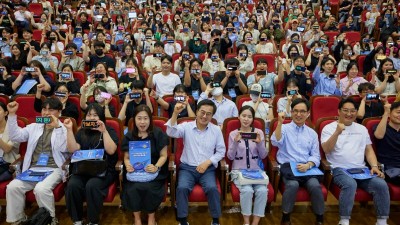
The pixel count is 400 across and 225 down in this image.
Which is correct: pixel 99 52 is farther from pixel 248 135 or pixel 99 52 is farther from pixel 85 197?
pixel 248 135

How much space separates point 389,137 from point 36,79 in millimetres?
3491

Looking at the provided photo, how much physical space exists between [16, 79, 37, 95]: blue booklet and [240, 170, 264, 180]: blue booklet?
2.45m

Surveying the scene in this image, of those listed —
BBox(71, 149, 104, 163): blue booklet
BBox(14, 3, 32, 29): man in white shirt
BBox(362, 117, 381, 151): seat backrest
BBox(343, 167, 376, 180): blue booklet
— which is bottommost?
BBox(343, 167, 376, 180): blue booklet

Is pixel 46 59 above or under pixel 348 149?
above

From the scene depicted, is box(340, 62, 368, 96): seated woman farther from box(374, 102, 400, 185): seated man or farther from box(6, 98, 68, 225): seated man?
box(6, 98, 68, 225): seated man

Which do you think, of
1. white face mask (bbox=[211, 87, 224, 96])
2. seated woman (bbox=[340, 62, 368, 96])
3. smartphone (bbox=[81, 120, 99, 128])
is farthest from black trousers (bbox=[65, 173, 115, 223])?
seated woman (bbox=[340, 62, 368, 96])

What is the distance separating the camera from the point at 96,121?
2424mm

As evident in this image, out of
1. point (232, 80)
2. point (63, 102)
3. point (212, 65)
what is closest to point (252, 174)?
point (232, 80)

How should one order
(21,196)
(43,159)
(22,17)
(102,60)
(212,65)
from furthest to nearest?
1. (22,17)
2. (102,60)
3. (212,65)
4. (43,159)
5. (21,196)

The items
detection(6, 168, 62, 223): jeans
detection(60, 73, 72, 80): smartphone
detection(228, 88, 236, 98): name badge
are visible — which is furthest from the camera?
detection(228, 88, 236, 98): name badge

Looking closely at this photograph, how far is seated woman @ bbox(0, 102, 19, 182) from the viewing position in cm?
254

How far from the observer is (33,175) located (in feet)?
8.11

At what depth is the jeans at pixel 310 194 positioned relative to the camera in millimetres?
2377

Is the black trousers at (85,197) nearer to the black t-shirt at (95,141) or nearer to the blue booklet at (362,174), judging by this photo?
the black t-shirt at (95,141)
